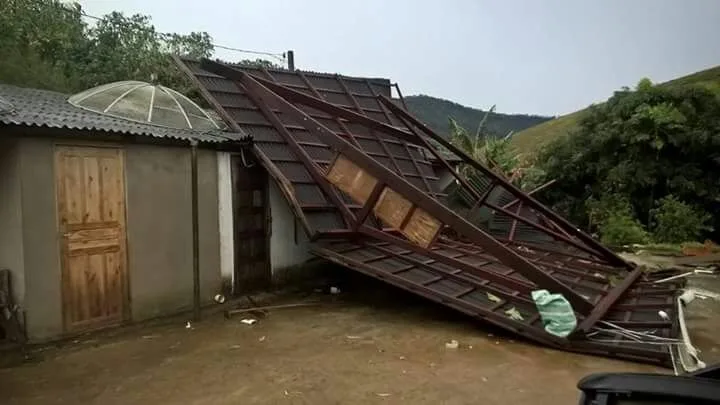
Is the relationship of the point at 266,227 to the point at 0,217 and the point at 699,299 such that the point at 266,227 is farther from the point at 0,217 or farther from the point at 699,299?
the point at 699,299

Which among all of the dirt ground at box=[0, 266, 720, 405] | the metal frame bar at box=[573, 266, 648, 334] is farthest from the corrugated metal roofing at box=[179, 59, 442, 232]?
the metal frame bar at box=[573, 266, 648, 334]

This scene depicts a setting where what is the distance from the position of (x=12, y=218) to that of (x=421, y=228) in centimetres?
396

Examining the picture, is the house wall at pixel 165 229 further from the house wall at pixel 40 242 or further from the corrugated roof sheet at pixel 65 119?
the house wall at pixel 40 242

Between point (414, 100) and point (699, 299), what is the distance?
1492cm

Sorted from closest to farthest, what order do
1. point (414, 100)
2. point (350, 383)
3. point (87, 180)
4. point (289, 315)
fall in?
point (350, 383) < point (87, 180) < point (289, 315) < point (414, 100)

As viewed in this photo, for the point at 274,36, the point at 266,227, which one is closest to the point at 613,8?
the point at 266,227

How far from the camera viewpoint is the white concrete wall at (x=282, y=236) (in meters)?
7.55

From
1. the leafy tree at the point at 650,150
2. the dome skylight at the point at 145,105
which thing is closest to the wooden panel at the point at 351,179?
the dome skylight at the point at 145,105

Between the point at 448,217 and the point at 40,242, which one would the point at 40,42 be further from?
the point at 448,217

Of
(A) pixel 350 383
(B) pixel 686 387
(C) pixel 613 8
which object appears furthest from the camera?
(C) pixel 613 8

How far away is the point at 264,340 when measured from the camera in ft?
17.9

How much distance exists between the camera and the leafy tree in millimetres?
12602

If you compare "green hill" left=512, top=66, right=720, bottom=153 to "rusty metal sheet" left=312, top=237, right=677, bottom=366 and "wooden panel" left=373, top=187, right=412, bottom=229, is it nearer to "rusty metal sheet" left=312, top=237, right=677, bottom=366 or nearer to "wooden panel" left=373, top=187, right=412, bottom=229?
"rusty metal sheet" left=312, top=237, right=677, bottom=366

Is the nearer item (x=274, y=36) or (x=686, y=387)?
(x=686, y=387)
